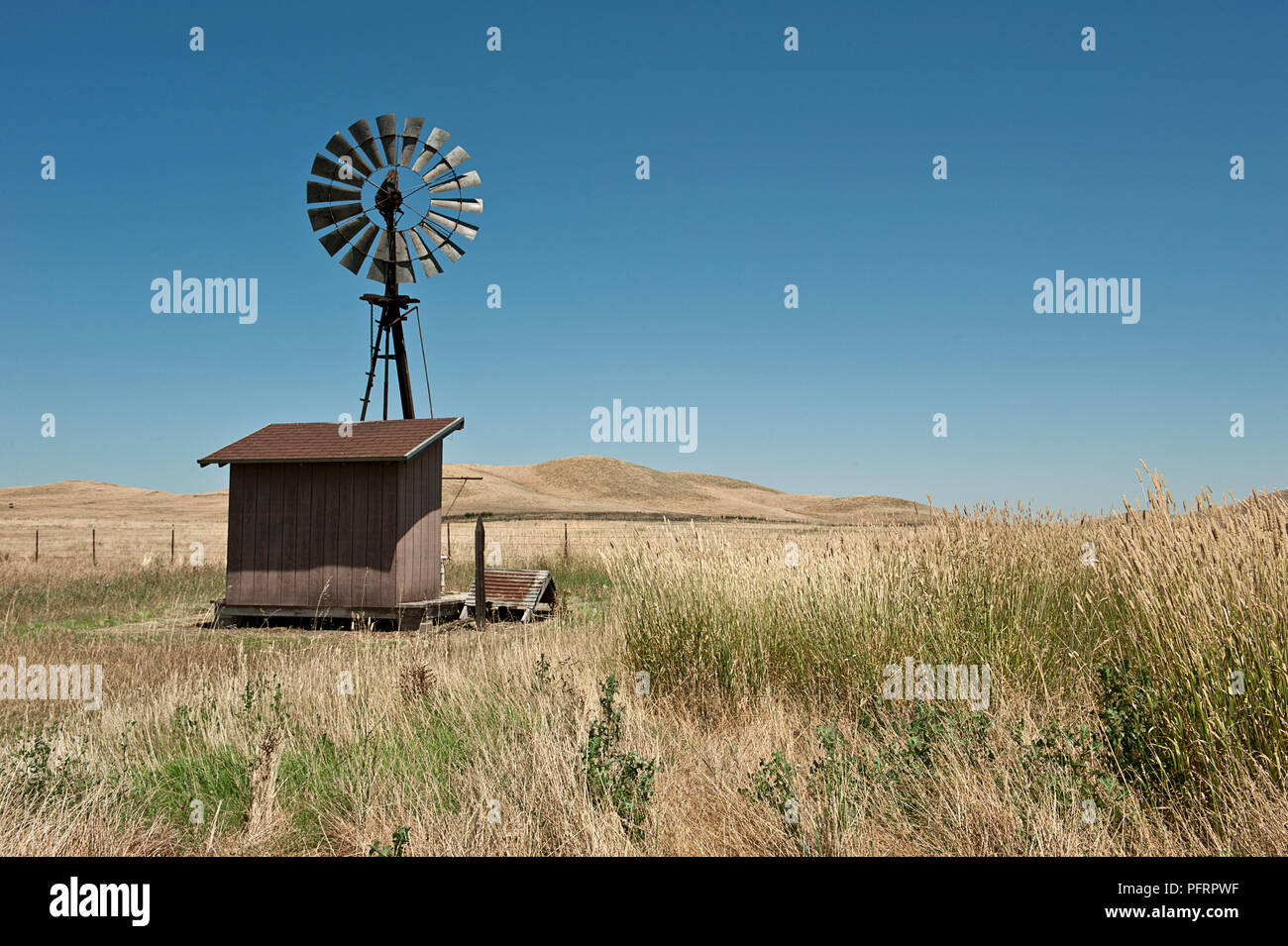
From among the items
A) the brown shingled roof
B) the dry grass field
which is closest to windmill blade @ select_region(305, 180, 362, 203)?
the brown shingled roof

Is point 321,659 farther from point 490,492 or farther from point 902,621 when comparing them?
point 490,492

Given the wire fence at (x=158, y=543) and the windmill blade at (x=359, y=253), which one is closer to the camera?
the windmill blade at (x=359, y=253)

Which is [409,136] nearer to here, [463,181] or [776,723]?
[463,181]

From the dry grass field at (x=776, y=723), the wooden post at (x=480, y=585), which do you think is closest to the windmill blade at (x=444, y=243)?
the wooden post at (x=480, y=585)

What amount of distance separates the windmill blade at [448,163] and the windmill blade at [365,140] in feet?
3.19

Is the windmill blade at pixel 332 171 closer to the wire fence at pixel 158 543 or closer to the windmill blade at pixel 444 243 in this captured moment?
the windmill blade at pixel 444 243

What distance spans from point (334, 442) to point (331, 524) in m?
1.53

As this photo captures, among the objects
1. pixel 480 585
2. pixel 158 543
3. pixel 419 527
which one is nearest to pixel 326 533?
pixel 419 527

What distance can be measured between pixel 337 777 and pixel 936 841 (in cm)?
319

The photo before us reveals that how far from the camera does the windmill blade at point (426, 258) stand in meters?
16.4

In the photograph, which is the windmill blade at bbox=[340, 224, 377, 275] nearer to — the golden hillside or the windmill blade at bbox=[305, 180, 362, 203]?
the windmill blade at bbox=[305, 180, 362, 203]
